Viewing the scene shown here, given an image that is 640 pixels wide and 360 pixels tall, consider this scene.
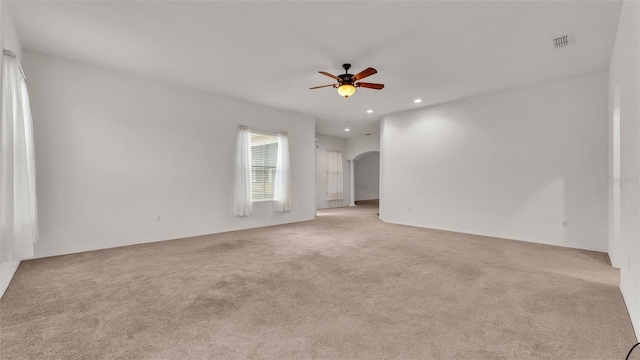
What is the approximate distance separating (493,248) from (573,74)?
10.1ft

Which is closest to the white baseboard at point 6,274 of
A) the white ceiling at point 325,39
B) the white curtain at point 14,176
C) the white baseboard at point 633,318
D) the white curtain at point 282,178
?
the white curtain at point 14,176

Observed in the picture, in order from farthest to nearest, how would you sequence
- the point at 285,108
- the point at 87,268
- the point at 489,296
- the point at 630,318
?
1. the point at 285,108
2. the point at 87,268
3. the point at 489,296
4. the point at 630,318

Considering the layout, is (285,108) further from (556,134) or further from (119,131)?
(556,134)

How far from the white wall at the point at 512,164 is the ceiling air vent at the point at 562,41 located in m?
→ 1.59

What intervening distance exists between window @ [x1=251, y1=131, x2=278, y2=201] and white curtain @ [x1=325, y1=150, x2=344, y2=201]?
12.5 ft

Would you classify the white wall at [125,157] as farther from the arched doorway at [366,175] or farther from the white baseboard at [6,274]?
the arched doorway at [366,175]

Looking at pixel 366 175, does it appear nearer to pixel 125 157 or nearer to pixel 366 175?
pixel 366 175

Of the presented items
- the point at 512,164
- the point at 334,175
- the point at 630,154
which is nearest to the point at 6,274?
the point at 630,154

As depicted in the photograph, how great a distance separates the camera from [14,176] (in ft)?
8.66

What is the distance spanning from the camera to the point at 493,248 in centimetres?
440

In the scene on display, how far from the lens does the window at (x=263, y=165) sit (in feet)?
20.8

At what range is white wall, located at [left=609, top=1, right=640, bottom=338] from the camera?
6.66 ft

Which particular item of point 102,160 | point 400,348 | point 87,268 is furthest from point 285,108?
point 400,348

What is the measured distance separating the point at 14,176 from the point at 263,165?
4179 millimetres
